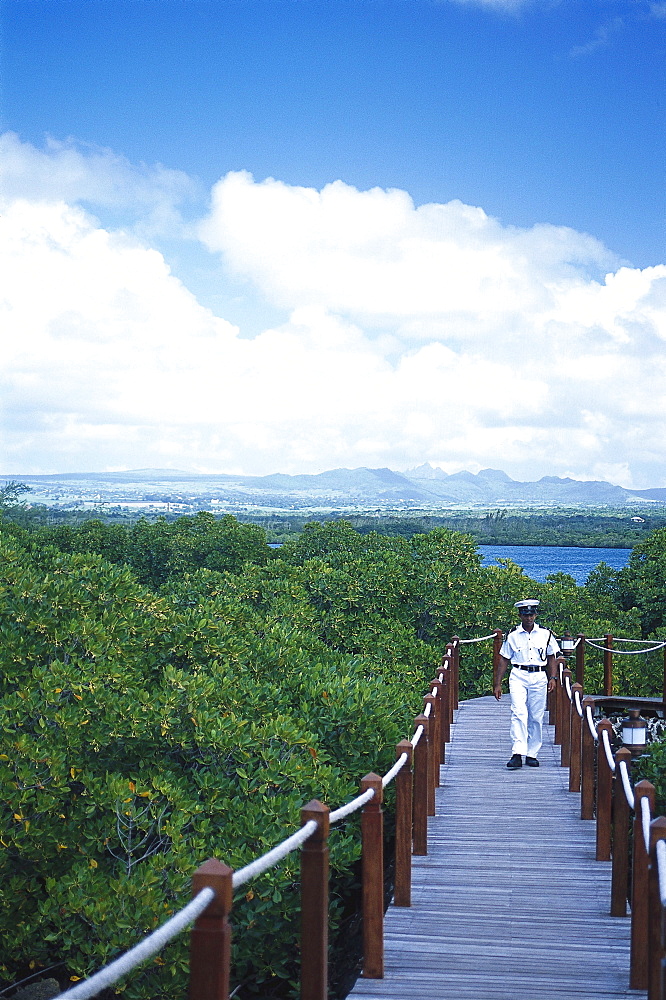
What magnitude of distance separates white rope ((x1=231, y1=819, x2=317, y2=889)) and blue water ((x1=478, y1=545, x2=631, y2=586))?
379 ft

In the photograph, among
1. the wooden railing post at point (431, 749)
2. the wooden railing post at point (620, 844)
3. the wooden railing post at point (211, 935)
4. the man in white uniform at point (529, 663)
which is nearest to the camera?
the wooden railing post at point (211, 935)

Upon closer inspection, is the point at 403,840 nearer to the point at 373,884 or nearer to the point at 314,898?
the point at 373,884

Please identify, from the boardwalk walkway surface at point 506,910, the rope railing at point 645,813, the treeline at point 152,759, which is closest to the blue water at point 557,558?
the treeline at point 152,759

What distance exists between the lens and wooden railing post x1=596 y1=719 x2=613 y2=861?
6449 mm

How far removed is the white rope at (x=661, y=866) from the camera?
9.82 feet

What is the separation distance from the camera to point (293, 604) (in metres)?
15.8

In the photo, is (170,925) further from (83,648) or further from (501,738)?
(501,738)

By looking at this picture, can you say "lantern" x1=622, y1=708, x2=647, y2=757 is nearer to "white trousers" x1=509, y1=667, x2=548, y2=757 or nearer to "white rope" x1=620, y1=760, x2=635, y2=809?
"white trousers" x1=509, y1=667, x2=548, y2=757

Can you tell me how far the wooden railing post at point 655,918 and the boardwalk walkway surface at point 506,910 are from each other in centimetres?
153

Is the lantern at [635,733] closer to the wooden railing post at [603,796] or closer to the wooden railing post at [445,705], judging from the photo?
the wooden railing post at [445,705]

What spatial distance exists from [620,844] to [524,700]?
382cm

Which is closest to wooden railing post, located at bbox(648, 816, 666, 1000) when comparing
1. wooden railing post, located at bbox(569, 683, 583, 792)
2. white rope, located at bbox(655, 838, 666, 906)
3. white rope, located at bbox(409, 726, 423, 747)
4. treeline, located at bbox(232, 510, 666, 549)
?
white rope, located at bbox(655, 838, 666, 906)

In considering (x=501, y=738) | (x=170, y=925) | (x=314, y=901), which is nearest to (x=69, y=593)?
(x=501, y=738)

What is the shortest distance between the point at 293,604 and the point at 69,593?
595 cm
